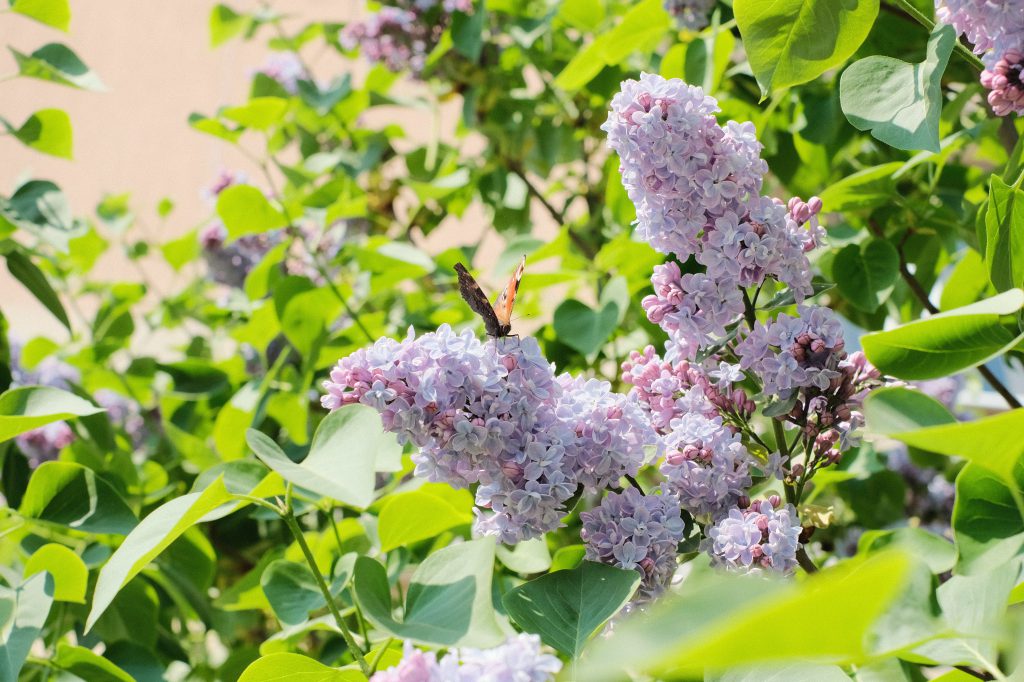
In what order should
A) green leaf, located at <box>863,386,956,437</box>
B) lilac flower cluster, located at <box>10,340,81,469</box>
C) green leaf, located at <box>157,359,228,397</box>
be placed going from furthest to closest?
lilac flower cluster, located at <box>10,340,81,469</box>
green leaf, located at <box>157,359,228,397</box>
green leaf, located at <box>863,386,956,437</box>

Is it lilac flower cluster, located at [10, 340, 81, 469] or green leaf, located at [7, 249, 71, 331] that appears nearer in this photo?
green leaf, located at [7, 249, 71, 331]

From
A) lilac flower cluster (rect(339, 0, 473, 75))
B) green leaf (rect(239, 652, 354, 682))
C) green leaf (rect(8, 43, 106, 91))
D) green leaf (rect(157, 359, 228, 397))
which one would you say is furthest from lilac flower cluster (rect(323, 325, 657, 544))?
lilac flower cluster (rect(339, 0, 473, 75))

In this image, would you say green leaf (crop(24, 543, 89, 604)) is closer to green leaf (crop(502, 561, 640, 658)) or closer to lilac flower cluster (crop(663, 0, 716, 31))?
green leaf (crop(502, 561, 640, 658))

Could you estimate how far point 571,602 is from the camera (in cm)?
55

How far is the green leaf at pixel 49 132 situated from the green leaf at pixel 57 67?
0.04 m

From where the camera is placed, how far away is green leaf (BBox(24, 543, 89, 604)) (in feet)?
2.40

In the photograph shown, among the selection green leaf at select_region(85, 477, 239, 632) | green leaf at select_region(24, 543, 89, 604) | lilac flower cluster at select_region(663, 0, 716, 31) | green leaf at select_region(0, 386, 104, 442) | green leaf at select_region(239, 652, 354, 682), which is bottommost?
green leaf at select_region(24, 543, 89, 604)

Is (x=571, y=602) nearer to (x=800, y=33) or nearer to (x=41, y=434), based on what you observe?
(x=800, y=33)

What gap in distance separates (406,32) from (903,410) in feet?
3.88

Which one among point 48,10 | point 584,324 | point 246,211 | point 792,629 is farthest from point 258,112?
point 792,629

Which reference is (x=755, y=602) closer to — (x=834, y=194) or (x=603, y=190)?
(x=834, y=194)

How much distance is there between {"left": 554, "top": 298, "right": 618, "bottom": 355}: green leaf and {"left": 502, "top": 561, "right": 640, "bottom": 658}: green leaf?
14.8 inches

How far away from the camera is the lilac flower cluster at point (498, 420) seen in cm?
54

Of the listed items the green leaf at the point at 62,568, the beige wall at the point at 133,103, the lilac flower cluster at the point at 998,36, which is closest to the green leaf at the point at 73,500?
the green leaf at the point at 62,568
